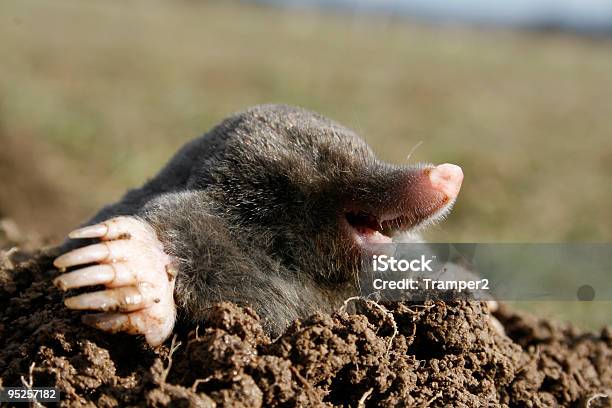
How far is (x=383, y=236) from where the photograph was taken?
6.73 feet

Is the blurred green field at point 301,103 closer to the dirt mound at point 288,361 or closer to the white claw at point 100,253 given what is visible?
the dirt mound at point 288,361

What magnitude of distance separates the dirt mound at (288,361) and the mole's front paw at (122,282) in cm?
8

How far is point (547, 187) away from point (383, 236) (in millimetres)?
5485

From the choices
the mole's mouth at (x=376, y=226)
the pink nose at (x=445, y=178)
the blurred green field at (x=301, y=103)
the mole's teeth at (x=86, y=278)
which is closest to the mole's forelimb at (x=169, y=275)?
the mole's teeth at (x=86, y=278)

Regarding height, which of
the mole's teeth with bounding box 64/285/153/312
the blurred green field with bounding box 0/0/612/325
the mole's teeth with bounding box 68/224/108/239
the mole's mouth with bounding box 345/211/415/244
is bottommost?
the mole's teeth with bounding box 64/285/153/312

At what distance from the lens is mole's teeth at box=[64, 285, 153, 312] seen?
5.25ft

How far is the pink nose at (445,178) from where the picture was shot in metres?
1.93

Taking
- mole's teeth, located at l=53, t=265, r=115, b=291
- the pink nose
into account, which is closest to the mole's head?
→ the pink nose

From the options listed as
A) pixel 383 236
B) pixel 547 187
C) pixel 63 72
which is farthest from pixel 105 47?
pixel 383 236

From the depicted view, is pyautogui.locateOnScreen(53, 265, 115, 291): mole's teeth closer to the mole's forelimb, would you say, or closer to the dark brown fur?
the mole's forelimb

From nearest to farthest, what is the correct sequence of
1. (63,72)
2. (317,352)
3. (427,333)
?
1. (317,352)
2. (427,333)
3. (63,72)

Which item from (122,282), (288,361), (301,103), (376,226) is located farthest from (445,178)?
(301,103)

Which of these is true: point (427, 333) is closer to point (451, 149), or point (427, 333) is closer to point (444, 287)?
point (444, 287)

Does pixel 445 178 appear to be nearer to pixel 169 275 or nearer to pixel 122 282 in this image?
pixel 169 275
